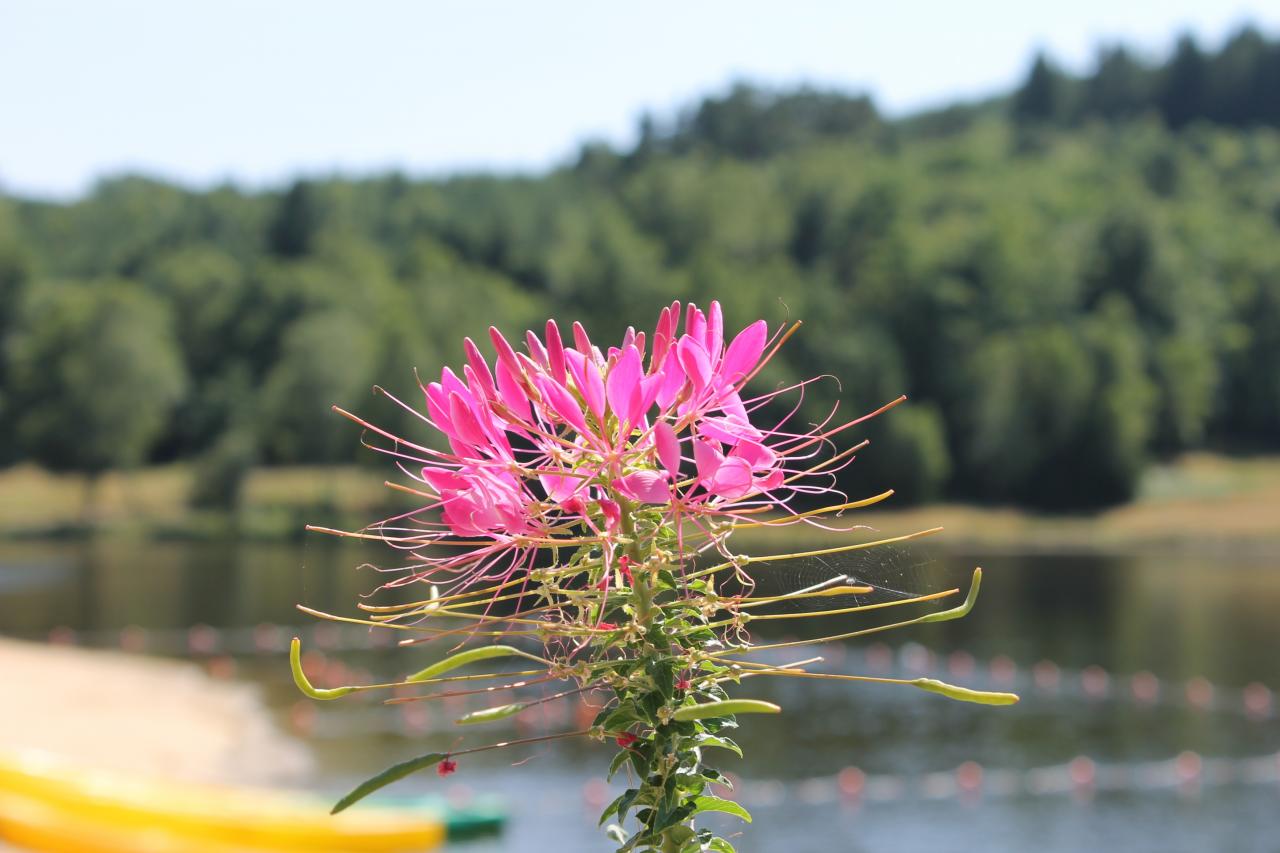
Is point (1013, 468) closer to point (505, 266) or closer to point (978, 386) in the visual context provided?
point (978, 386)

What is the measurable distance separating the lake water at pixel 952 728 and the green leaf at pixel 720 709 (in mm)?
9708

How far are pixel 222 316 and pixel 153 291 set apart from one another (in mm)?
5609

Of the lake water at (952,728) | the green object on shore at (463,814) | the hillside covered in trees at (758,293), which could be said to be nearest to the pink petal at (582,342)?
the lake water at (952,728)

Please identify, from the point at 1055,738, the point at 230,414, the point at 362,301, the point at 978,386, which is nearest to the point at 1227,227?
the point at 978,386

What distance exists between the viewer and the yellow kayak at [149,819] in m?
13.0

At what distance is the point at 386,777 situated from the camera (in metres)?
1.18

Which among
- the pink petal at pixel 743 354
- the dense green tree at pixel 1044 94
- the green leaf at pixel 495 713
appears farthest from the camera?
the dense green tree at pixel 1044 94

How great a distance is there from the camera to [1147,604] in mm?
34562

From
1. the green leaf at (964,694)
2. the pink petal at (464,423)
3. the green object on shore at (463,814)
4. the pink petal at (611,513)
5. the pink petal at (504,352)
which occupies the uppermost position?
the pink petal at (504,352)

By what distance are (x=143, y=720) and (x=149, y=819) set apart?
32.0 feet

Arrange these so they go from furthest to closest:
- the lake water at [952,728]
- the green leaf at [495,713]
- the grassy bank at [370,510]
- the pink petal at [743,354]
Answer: the grassy bank at [370,510] < the lake water at [952,728] < the pink petal at [743,354] < the green leaf at [495,713]

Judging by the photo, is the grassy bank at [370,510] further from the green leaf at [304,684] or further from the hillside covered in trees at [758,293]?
the green leaf at [304,684]

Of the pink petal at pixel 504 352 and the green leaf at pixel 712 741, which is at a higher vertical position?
the pink petal at pixel 504 352

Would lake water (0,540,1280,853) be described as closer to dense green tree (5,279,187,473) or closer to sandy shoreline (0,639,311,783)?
sandy shoreline (0,639,311,783)
